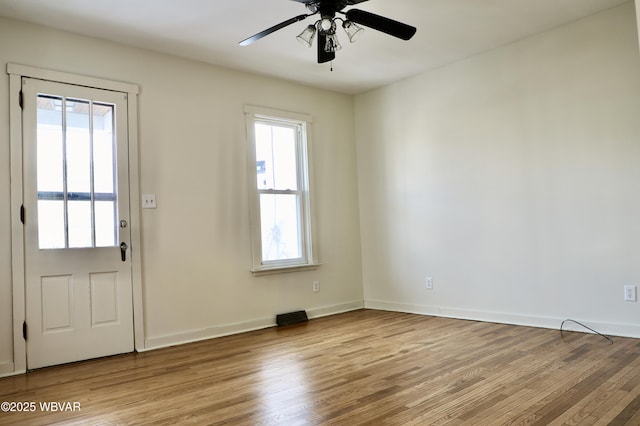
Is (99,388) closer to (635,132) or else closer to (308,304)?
(308,304)

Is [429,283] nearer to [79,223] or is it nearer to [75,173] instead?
[79,223]

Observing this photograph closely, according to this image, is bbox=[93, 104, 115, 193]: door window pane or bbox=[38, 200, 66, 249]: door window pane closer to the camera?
bbox=[38, 200, 66, 249]: door window pane

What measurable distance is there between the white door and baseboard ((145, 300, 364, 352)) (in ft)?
0.78

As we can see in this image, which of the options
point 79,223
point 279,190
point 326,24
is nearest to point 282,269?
point 279,190

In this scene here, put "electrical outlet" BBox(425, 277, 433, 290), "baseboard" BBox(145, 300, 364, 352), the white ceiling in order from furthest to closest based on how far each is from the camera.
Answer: "electrical outlet" BBox(425, 277, 433, 290) < "baseboard" BBox(145, 300, 364, 352) < the white ceiling

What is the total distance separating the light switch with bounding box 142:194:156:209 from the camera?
389 centimetres

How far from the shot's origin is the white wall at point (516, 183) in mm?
3596

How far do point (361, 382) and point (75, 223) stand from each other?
249 centimetres

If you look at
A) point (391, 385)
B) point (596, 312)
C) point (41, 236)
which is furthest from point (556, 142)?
point (41, 236)

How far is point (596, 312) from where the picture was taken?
3.68 m

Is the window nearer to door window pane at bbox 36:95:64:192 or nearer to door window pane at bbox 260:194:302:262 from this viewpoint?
door window pane at bbox 260:194:302:262

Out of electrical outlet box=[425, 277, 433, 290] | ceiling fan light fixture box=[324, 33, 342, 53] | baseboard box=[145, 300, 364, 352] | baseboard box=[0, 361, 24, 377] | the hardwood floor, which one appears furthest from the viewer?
electrical outlet box=[425, 277, 433, 290]

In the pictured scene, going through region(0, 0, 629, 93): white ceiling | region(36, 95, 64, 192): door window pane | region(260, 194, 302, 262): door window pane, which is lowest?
region(260, 194, 302, 262): door window pane

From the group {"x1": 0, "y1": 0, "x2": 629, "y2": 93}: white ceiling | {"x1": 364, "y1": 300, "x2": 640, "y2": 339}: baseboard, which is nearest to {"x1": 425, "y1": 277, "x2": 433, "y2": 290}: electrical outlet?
{"x1": 364, "y1": 300, "x2": 640, "y2": 339}: baseboard
